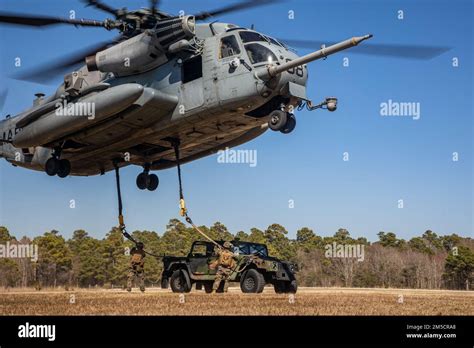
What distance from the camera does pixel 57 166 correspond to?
67.6ft

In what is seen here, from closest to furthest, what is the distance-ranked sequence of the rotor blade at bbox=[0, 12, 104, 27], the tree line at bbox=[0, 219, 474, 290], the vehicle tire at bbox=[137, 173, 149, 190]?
the rotor blade at bbox=[0, 12, 104, 27], the vehicle tire at bbox=[137, 173, 149, 190], the tree line at bbox=[0, 219, 474, 290]

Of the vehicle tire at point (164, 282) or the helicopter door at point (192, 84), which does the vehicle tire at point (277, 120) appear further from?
the vehicle tire at point (164, 282)

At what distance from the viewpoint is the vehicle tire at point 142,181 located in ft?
72.8

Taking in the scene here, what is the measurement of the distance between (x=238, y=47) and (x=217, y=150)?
196 inches

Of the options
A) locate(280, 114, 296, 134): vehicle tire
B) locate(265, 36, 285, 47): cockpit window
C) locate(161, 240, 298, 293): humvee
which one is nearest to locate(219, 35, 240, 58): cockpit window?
locate(265, 36, 285, 47): cockpit window

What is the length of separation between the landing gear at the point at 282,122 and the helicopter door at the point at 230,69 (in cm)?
115

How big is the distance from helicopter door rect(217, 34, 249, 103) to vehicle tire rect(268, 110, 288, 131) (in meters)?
1.12

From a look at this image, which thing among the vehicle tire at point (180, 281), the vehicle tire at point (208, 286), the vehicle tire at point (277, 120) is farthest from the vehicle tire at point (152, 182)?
the vehicle tire at point (277, 120)

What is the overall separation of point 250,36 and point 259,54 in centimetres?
78

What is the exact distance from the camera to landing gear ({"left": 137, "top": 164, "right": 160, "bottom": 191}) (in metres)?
22.2

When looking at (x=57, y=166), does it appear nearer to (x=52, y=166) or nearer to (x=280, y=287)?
(x=52, y=166)

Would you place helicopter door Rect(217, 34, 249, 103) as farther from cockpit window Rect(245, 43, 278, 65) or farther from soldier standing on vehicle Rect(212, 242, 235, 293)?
soldier standing on vehicle Rect(212, 242, 235, 293)
